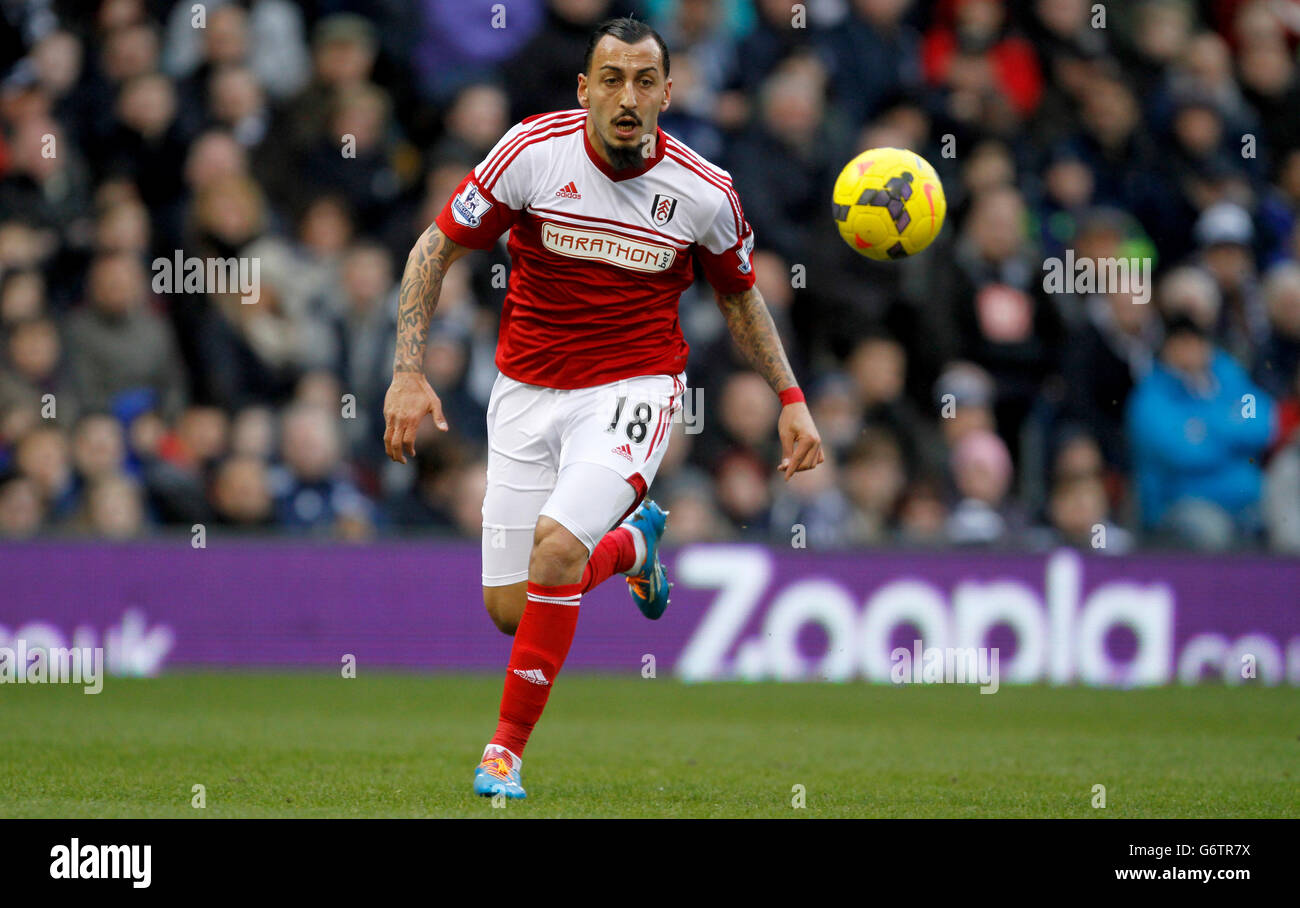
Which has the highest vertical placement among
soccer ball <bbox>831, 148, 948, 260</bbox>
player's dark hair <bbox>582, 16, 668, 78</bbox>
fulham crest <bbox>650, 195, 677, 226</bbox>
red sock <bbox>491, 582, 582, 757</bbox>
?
player's dark hair <bbox>582, 16, 668, 78</bbox>

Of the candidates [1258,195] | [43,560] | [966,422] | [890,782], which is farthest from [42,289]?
[1258,195]

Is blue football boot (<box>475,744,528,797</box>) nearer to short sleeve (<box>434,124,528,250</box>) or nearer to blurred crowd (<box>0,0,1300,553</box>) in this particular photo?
short sleeve (<box>434,124,528,250</box>)

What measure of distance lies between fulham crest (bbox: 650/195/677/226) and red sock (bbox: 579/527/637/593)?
1.33 m

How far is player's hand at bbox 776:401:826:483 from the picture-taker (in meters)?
7.62

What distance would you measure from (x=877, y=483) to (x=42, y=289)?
20.2 feet

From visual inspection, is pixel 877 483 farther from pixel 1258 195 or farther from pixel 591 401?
pixel 591 401

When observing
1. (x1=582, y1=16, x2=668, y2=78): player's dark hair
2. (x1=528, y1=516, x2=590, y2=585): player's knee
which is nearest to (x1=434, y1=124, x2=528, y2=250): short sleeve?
(x1=582, y1=16, x2=668, y2=78): player's dark hair

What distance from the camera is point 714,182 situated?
7719 mm

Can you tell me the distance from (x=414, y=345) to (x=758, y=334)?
4.82 feet

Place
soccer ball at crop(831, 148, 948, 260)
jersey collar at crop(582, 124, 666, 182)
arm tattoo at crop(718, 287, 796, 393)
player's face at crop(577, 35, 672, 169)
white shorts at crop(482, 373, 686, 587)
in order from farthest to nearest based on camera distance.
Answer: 1. soccer ball at crop(831, 148, 948, 260)
2. arm tattoo at crop(718, 287, 796, 393)
3. jersey collar at crop(582, 124, 666, 182)
4. white shorts at crop(482, 373, 686, 587)
5. player's face at crop(577, 35, 672, 169)

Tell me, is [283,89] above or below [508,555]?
above

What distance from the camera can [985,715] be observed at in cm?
1106

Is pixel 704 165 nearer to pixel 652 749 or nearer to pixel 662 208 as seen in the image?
pixel 662 208

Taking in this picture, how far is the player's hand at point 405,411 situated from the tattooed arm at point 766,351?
140 centimetres
